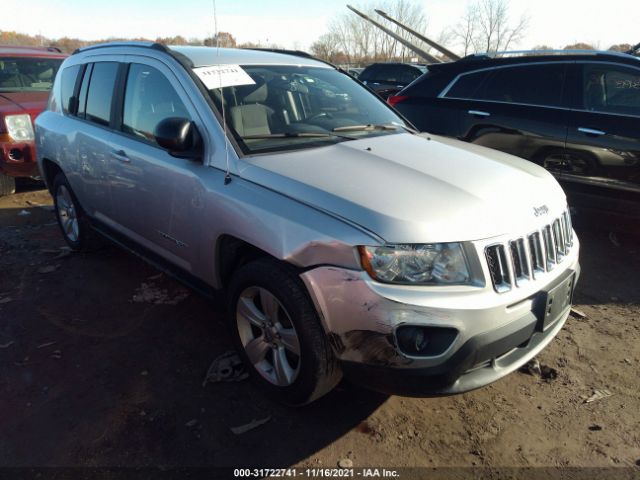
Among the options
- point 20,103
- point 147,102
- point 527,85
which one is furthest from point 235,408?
point 20,103

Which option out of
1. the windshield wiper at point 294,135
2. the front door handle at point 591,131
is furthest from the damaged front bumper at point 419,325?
the front door handle at point 591,131

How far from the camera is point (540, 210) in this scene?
2.39 metres

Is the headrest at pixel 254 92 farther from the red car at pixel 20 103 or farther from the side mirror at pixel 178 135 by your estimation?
the red car at pixel 20 103

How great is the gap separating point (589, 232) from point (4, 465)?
5.49 metres

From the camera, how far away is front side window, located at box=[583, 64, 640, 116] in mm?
4426

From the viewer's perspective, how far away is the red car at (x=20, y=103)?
20.1ft

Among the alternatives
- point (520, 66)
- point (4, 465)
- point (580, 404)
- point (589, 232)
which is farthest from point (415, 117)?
point (4, 465)

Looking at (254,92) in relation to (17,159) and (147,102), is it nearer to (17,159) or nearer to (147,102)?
(147,102)

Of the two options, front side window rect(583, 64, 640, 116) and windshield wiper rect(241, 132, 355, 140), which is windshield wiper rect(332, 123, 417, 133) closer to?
windshield wiper rect(241, 132, 355, 140)

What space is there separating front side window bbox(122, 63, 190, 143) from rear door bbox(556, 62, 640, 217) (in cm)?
369

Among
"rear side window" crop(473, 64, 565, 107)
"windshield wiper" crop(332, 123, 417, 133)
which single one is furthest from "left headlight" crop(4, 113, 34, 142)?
"rear side window" crop(473, 64, 565, 107)

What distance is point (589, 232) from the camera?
5.25 metres

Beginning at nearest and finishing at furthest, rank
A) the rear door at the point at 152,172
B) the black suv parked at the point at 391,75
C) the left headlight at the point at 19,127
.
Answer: the rear door at the point at 152,172
the left headlight at the point at 19,127
the black suv parked at the point at 391,75

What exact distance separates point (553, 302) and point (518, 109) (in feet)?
10.7
